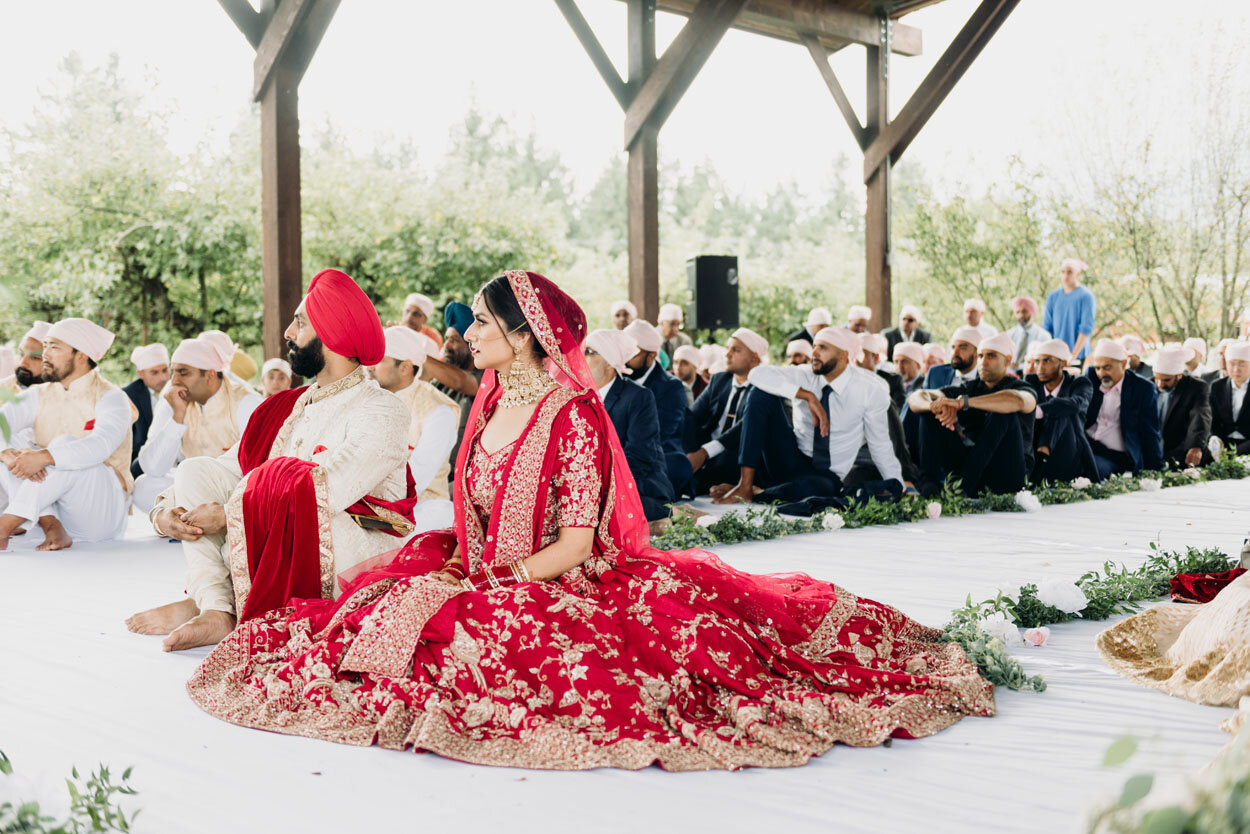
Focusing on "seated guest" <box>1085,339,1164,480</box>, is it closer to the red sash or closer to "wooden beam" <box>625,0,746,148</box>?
"wooden beam" <box>625,0,746,148</box>

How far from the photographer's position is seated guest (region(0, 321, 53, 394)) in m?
5.60

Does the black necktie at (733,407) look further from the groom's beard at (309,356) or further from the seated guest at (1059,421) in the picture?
the groom's beard at (309,356)

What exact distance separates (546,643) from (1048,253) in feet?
54.6

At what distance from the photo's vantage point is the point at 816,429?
6586 millimetres

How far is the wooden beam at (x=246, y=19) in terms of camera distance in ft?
19.5

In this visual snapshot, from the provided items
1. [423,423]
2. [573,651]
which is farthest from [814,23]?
[573,651]

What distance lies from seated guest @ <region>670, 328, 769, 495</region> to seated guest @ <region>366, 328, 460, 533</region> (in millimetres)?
2359

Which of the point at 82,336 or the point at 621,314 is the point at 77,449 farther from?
the point at 621,314

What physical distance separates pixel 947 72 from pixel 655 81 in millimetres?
2977

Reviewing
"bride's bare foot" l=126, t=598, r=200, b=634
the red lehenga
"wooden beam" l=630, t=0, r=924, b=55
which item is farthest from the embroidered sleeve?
"wooden beam" l=630, t=0, r=924, b=55

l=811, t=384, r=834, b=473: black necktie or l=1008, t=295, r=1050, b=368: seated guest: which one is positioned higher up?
l=1008, t=295, r=1050, b=368: seated guest

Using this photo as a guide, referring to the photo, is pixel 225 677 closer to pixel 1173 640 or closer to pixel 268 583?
pixel 268 583

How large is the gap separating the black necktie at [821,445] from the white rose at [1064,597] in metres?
2.98

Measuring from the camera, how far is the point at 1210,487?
23.8ft
